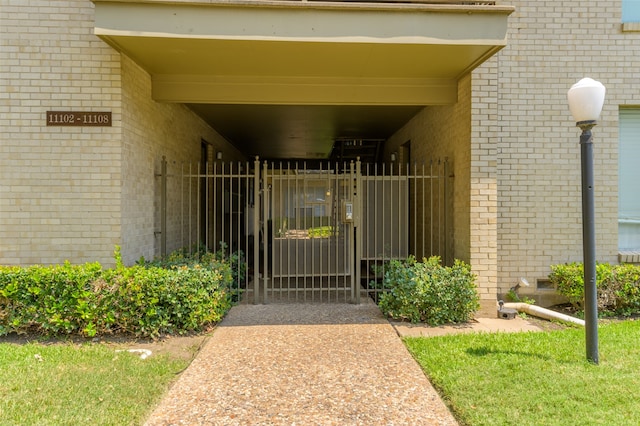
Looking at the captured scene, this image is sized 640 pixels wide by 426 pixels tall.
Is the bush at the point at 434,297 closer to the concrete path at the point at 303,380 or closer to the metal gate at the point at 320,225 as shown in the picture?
the concrete path at the point at 303,380

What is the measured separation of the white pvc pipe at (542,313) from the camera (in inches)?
226

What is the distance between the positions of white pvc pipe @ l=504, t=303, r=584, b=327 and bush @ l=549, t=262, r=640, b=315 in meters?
0.46

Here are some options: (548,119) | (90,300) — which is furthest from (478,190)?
(90,300)

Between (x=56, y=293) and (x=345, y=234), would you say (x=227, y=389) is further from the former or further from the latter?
(x=345, y=234)

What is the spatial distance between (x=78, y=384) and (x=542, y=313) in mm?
5855

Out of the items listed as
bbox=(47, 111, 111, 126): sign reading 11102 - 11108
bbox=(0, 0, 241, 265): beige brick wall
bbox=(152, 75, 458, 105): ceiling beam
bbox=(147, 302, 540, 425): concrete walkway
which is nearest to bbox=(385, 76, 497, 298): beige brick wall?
bbox=(152, 75, 458, 105): ceiling beam

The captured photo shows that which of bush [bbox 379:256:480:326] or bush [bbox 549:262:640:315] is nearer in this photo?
bush [bbox 379:256:480:326]

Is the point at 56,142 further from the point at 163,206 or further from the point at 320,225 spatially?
the point at 320,225

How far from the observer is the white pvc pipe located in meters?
5.73

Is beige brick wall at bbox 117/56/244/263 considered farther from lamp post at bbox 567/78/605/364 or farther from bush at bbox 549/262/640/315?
bush at bbox 549/262/640/315

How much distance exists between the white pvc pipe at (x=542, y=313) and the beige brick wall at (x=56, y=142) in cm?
582

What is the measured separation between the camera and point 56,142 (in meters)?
5.42

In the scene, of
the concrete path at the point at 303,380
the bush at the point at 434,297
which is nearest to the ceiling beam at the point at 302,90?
the bush at the point at 434,297

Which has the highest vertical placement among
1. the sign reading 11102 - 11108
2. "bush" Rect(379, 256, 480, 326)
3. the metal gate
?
the sign reading 11102 - 11108
